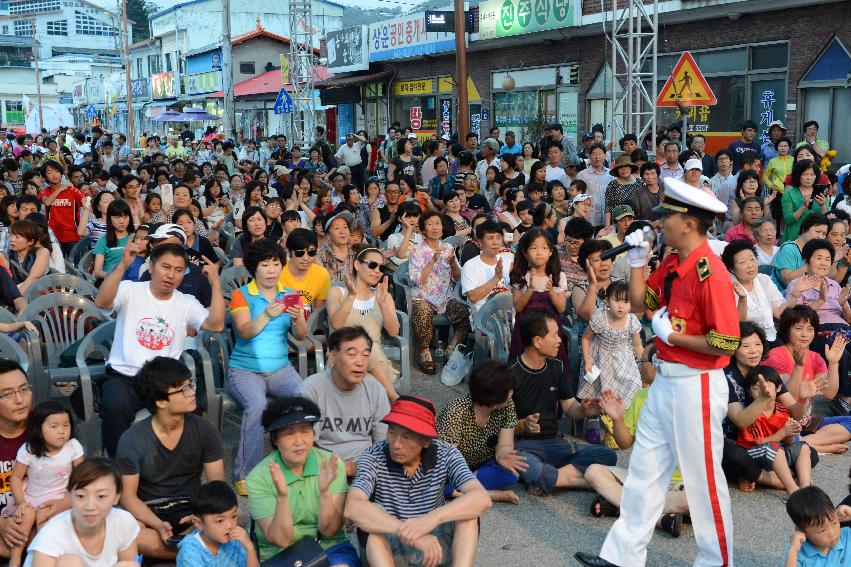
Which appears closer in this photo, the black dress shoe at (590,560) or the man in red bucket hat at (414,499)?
the man in red bucket hat at (414,499)

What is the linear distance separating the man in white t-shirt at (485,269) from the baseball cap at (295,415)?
3595 millimetres

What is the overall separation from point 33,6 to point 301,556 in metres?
105

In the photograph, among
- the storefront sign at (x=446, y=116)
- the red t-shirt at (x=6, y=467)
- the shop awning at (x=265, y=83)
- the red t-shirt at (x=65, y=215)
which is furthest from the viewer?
the shop awning at (x=265, y=83)

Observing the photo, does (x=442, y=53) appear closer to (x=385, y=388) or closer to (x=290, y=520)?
(x=385, y=388)

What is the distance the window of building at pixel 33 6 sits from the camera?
305 feet

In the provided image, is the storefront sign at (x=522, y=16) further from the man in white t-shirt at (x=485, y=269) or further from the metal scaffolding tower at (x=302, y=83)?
the man in white t-shirt at (x=485, y=269)

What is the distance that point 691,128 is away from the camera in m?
18.9

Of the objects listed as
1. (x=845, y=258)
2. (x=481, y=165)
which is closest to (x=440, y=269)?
(x=845, y=258)

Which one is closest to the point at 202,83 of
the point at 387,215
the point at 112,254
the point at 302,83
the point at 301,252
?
the point at 302,83

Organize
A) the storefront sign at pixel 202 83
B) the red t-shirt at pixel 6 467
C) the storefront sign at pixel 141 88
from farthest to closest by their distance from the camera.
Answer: the storefront sign at pixel 141 88 → the storefront sign at pixel 202 83 → the red t-shirt at pixel 6 467

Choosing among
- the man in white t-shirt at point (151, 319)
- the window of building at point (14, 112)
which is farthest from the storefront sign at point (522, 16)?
the window of building at point (14, 112)

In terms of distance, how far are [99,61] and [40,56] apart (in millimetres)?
6349

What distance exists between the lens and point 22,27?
91.1 metres

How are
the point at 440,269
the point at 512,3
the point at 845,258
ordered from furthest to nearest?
the point at 512,3
the point at 440,269
the point at 845,258
